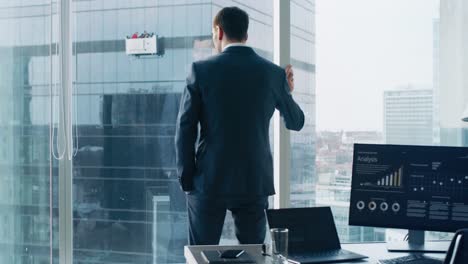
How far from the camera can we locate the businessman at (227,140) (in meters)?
3.08

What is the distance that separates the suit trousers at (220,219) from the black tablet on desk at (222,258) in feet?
2.45

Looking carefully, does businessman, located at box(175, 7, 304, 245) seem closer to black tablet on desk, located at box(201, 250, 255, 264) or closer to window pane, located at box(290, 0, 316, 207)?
black tablet on desk, located at box(201, 250, 255, 264)

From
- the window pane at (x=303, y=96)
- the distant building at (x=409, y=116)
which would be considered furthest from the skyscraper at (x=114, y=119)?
the distant building at (x=409, y=116)

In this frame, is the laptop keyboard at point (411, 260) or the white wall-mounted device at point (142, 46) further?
the white wall-mounted device at point (142, 46)

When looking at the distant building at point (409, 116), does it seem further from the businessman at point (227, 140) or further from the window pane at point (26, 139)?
the window pane at point (26, 139)

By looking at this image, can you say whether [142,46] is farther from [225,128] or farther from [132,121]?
[225,128]

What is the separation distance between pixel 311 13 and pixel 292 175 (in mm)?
1017

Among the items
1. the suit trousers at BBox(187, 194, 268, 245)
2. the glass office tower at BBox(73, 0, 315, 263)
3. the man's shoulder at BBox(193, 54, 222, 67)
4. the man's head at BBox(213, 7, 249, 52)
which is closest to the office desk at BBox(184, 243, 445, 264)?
the suit trousers at BBox(187, 194, 268, 245)

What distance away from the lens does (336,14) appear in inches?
164

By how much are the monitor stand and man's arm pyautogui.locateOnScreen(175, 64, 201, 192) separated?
0.98 metres

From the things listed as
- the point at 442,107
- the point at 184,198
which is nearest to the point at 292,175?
the point at 184,198

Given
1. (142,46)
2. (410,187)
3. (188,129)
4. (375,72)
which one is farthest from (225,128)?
(375,72)

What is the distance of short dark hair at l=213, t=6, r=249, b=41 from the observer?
3.19 meters

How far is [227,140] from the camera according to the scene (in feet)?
10.1
